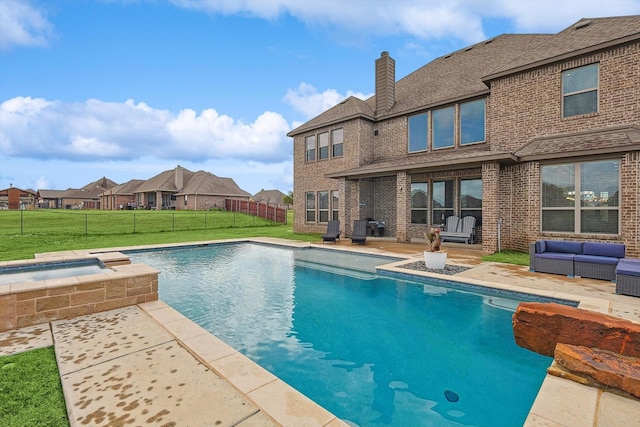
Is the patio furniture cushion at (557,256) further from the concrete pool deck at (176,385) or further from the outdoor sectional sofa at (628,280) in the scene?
the concrete pool deck at (176,385)

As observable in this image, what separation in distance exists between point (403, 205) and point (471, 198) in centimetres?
310

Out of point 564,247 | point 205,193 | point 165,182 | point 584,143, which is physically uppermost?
point 165,182

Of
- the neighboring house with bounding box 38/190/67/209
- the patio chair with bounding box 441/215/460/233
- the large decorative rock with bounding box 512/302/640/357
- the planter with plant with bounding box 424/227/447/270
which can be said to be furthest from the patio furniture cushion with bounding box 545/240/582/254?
the neighboring house with bounding box 38/190/67/209

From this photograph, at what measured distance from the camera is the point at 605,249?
7336 mm

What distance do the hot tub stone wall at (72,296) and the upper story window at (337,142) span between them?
13.2 metres

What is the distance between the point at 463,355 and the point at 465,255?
7.13 metres

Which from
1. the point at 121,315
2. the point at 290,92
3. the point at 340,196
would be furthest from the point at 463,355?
the point at 290,92

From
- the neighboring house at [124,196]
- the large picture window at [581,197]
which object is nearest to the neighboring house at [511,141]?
the large picture window at [581,197]

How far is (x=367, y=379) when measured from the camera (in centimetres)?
357

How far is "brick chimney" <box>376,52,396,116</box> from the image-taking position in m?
16.5

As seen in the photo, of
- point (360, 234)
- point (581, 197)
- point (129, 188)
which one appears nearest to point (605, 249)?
point (581, 197)

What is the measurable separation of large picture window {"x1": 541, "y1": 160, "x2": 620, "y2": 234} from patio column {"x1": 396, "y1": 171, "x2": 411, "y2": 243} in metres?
4.85

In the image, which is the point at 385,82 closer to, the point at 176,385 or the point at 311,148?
the point at 311,148

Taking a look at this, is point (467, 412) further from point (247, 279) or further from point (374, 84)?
point (374, 84)
